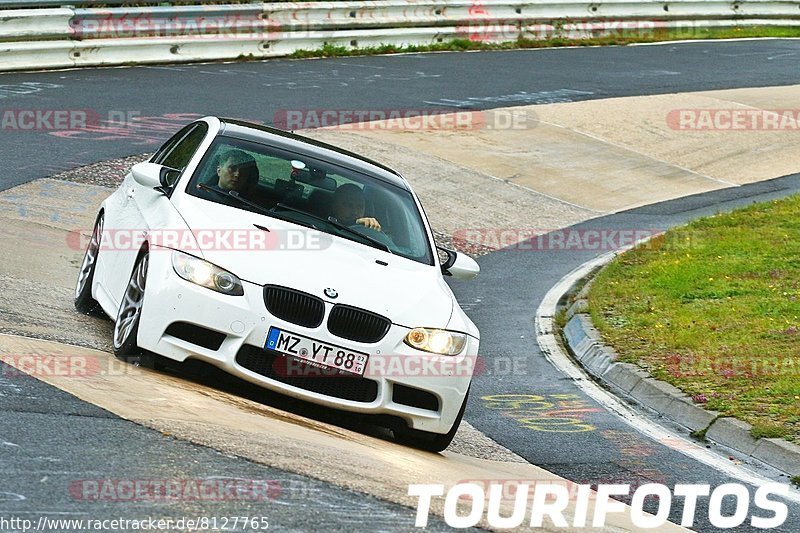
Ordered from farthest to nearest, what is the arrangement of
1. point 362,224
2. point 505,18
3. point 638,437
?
point 505,18 < point 638,437 < point 362,224

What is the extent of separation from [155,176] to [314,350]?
1981 millimetres

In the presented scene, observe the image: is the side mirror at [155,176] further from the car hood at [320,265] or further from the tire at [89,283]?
the tire at [89,283]

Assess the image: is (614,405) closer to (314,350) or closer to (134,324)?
(314,350)

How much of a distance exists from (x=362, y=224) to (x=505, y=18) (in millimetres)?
21505

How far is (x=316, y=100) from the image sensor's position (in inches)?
850

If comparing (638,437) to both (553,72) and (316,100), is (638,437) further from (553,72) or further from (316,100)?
(553,72)

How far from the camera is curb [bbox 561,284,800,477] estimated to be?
913 cm

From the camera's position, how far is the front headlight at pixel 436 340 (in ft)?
26.0

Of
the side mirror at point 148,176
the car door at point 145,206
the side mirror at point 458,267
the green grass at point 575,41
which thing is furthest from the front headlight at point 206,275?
the green grass at point 575,41

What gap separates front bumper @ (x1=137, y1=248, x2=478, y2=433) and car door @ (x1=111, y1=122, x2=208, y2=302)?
658 millimetres

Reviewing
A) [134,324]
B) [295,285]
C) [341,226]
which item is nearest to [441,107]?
[341,226]

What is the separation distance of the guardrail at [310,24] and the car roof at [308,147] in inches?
494

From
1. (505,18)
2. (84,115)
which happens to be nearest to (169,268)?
(84,115)

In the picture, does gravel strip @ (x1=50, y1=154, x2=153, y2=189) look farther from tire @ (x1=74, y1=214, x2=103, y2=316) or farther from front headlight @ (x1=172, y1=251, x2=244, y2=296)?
front headlight @ (x1=172, y1=251, x2=244, y2=296)
